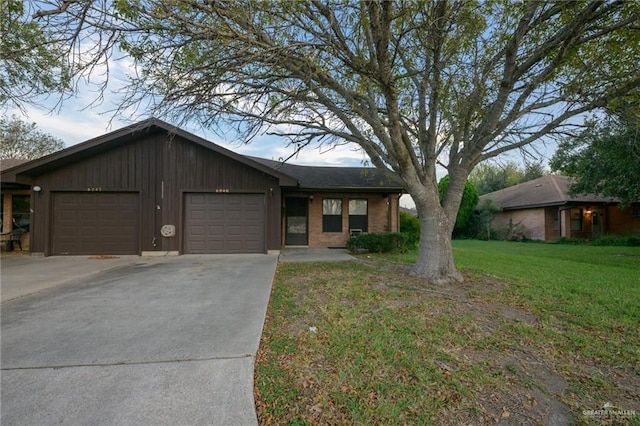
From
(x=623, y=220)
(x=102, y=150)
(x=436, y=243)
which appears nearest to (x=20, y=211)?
(x=102, y=150)

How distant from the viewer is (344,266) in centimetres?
792

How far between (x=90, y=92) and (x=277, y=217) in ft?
21.8

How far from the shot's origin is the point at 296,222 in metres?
12.8

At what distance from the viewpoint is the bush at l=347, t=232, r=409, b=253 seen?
35.1 ft

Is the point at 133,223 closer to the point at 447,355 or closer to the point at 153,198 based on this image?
A: the point at 153,198

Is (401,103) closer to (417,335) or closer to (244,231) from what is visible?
(417,335)

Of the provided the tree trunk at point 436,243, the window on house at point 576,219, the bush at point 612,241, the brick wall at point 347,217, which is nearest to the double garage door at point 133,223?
the brick wall at point 347,217

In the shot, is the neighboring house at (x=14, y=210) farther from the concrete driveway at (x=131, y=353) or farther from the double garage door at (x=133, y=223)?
the concrete driveway at (x=131, y=353)

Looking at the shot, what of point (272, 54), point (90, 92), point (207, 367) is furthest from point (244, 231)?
point (207, 367)

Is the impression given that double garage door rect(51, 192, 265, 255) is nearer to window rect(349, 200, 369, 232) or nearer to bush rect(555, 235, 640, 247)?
window rect(349, 200, 369, 232)

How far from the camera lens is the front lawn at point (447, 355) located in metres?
2.30

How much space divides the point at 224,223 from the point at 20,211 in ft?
27.1

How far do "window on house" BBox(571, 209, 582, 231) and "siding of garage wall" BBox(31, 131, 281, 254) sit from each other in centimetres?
1927

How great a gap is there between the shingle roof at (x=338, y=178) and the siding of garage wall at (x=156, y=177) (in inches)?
89.6
